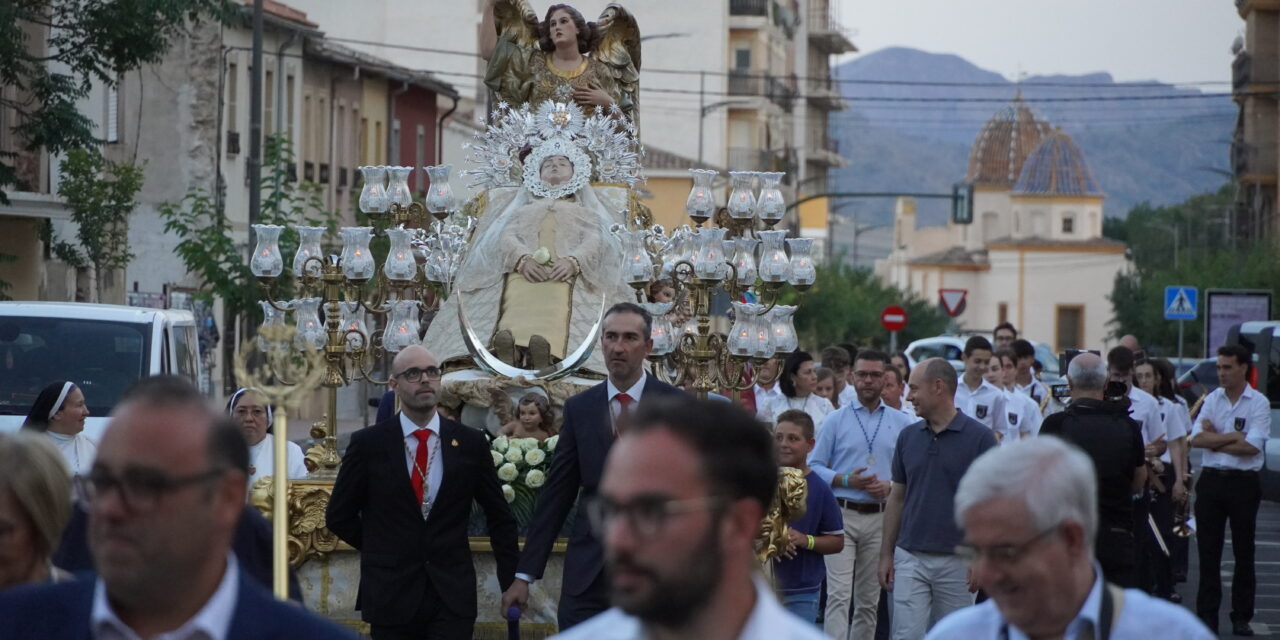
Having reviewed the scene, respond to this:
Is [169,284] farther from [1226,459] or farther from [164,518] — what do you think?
[164,518]

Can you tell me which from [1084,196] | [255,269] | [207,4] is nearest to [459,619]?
[255,269]

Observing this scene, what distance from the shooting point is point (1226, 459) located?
49.6ft

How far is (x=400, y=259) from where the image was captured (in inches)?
497

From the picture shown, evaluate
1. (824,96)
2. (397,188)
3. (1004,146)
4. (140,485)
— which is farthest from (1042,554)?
(1004,146)

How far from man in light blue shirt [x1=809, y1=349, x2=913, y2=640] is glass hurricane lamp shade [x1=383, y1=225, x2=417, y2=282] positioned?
2.50 m

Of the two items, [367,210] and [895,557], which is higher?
[367,210]

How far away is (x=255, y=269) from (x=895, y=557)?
12.3 ft

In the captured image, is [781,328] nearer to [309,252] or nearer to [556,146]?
[309,252]

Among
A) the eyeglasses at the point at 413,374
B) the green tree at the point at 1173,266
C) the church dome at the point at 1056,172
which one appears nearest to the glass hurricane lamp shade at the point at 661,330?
Answer: the eyeglasses at the point at 413,374

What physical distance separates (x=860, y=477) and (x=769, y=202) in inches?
62.9

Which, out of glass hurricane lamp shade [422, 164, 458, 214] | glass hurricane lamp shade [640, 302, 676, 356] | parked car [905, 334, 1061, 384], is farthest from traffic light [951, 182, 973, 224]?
glass hurricane lamp shade [640, 302, 676, 356]

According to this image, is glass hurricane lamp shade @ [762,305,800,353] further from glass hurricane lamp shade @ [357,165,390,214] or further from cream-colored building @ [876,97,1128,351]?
cream-colored building @ [876,97,1128,351]

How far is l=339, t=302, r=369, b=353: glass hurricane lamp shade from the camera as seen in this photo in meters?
12.4

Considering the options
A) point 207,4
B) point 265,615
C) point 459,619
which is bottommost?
point 459,619
